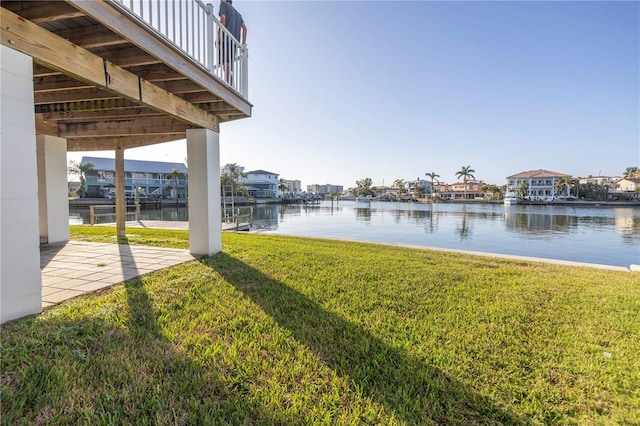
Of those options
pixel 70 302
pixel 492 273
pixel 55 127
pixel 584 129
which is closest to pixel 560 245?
pixel 492 273

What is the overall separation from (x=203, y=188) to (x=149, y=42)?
2883 mm

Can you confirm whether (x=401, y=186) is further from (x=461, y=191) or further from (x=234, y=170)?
(x=234, y=170)

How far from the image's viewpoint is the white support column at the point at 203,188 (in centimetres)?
568

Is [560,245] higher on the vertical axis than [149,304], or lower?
lower

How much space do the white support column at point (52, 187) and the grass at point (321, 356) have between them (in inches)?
179

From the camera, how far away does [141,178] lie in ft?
172

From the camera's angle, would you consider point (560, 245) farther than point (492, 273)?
Yes

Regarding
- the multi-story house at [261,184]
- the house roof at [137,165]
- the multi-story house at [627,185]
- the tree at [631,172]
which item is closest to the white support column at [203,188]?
the house roof at [137,165]

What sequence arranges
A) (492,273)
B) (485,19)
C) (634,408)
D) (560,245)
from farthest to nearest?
(560,245), (485,19), (492,273), (634,408)

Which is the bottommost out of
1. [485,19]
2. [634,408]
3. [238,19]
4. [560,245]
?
[560,245]

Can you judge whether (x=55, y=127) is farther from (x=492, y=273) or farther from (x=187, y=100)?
(x=492, y=273)

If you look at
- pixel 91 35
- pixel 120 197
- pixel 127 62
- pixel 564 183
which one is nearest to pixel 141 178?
pixel 120 197

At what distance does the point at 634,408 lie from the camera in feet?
6.22

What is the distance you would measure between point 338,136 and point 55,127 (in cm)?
2702
